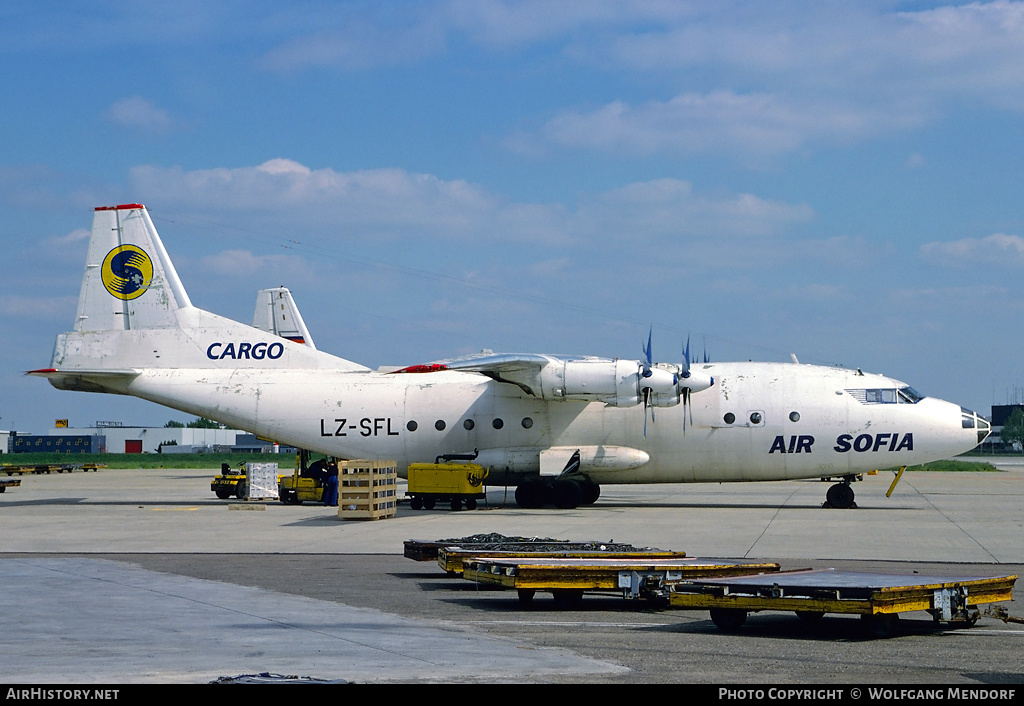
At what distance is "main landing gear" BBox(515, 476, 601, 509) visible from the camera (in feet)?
101

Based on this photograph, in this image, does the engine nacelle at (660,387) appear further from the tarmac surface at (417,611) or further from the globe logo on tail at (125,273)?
the globe logo on tail at (125,273)

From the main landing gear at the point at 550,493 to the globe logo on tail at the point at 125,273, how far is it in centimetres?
1376

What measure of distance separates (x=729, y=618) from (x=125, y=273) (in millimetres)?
26794

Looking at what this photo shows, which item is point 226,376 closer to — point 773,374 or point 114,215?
point 114,215

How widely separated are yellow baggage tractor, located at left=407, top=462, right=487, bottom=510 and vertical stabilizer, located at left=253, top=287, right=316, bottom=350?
25.7 m

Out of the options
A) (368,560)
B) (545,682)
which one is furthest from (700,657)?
(368,560)

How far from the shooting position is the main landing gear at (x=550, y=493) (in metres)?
30.8

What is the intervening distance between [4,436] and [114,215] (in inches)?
4915

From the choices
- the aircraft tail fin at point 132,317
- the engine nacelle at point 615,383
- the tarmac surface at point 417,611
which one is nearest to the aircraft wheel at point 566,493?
the engine nacelle at point 615,383

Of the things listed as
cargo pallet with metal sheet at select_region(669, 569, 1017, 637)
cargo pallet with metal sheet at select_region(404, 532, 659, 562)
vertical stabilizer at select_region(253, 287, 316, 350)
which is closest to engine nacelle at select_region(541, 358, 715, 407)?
cargo pallet with metal sheet at select_region(404, 532, 659, 562)

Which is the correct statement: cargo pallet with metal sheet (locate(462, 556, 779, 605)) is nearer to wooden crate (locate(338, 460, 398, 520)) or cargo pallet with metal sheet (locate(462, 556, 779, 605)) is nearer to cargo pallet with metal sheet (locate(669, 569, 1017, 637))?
cargo pallet with metal sheet (locate(669, 569, 1017, 637))

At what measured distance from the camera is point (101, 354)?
107ft

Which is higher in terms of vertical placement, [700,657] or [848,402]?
[848,402]

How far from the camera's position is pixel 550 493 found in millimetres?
30969
